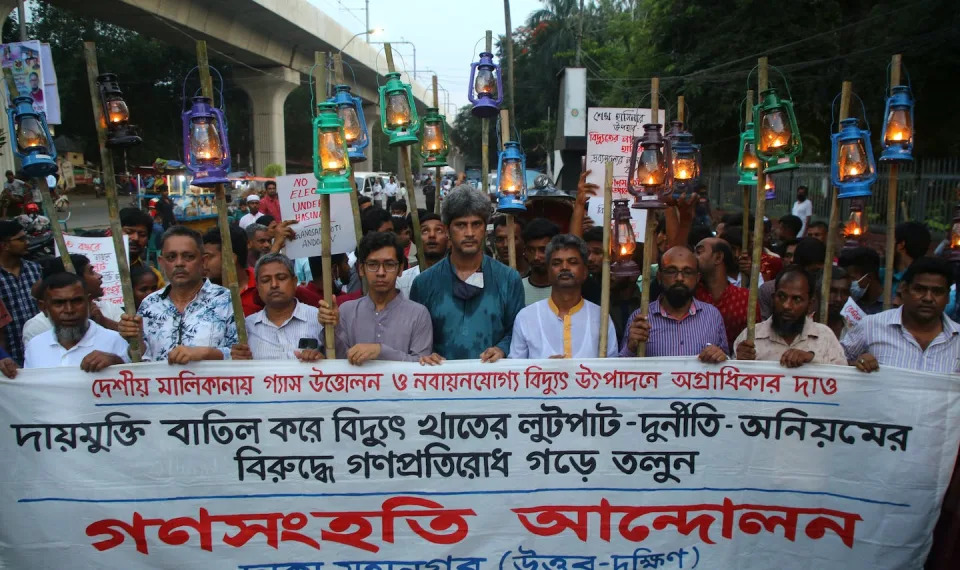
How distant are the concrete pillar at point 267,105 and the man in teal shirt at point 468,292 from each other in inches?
1083

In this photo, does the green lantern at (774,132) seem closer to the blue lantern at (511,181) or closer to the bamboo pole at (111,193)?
the blue lantern at (511,181)

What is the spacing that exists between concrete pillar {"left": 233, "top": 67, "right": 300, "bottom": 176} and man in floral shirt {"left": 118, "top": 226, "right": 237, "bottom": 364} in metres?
27.4

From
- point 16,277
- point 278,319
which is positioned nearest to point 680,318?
point 278,319

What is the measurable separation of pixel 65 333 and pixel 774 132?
3.75 metres

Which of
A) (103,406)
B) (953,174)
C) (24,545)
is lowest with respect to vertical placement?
(24,545)

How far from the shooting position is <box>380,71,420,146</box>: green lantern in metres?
4.61

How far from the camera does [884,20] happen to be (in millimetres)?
14367

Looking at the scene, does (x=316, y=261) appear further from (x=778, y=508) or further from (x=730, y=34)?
(x=730, y=34)

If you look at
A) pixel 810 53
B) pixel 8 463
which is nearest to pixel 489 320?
pixel 8 463

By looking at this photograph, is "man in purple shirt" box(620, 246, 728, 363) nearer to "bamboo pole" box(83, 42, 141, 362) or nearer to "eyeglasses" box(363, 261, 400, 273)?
"eyeglasses" box(363, 261, 400, 273)

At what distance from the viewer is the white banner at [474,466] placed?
→ 3344 mm

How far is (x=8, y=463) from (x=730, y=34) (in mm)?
16971

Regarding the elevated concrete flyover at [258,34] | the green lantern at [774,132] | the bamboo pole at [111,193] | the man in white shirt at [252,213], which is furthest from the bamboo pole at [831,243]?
the elevated concrete flyover at [258,34]

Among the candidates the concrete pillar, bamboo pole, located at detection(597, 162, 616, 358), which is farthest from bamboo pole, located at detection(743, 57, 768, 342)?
the concrete pillar
